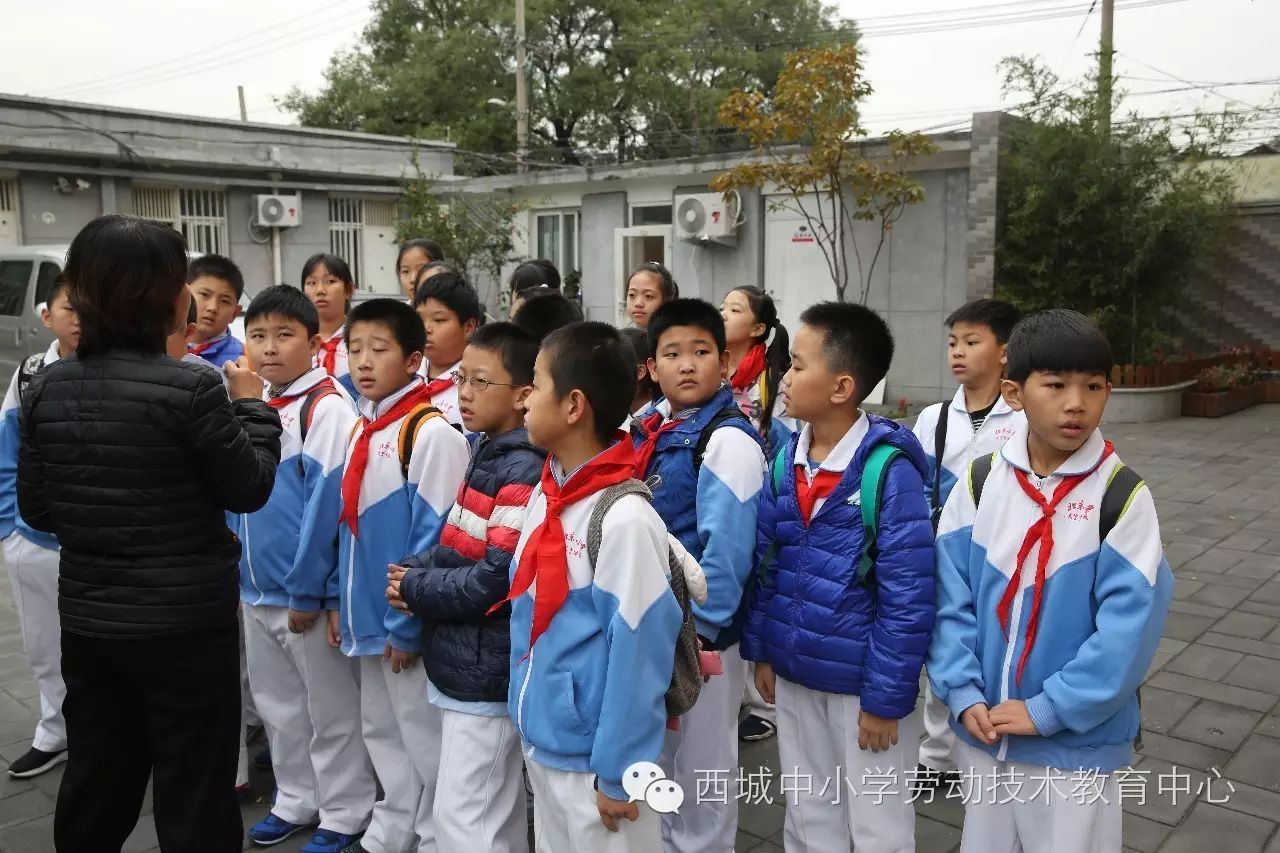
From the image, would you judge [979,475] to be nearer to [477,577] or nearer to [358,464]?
[477,577]

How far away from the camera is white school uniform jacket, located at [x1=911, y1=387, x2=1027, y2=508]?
3082 mm

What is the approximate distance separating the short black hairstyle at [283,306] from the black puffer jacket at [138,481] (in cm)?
84

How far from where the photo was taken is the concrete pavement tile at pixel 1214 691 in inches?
156

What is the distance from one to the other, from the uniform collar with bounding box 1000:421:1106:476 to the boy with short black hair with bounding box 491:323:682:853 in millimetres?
786

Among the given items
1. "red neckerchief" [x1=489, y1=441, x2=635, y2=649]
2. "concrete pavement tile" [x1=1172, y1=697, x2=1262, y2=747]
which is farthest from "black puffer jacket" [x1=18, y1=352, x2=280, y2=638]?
"concrete pavement tile" [x1=1172, y1=697, x2=1262, y2=747]

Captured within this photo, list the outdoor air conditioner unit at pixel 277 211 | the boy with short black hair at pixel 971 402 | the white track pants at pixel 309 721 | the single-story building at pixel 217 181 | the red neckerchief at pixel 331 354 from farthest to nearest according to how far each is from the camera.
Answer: the outdoor air conditioner unit at pixel 277 211 < the single-story building at pixel 217 181 < the red neckerchief at pixel 331 354 < the boy with short black hair at pixel 971 402 < the white track pants at pixel 309 721

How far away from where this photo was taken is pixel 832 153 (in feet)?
36.1

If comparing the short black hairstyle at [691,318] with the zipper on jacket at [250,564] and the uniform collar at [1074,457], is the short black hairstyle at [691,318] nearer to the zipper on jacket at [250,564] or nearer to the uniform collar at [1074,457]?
the uniform collar at [1074,457]

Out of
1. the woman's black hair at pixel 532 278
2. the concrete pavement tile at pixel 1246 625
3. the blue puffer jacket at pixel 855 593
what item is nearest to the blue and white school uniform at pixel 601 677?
the blue puffer jacket at pixel 855 593

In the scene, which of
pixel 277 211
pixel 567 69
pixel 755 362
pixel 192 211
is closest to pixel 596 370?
pixel 755 362

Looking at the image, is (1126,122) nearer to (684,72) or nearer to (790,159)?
(790,159)

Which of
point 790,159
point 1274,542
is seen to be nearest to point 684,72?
point 790,159

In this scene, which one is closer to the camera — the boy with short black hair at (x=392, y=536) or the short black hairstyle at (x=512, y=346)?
the short black hairstyle at (x=512, y=346)

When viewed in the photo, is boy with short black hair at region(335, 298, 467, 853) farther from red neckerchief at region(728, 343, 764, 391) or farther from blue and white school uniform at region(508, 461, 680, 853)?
red neckerchief at region(728, 343, 764, 391)
